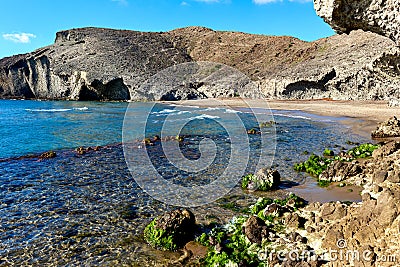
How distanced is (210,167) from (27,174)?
9789mm

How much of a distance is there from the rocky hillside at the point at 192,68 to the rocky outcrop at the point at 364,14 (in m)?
42.2

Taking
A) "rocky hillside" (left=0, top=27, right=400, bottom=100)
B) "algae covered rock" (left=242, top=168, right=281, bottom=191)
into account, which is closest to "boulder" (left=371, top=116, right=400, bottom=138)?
"algae covered rock" (left=242, top=168, right=281, bottom=191)

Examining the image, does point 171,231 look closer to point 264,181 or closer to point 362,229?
point 362,229

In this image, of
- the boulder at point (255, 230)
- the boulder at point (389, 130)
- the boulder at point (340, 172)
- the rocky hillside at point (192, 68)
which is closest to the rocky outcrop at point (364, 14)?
the boulder at point (340, 172)

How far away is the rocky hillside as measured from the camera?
61.2 m

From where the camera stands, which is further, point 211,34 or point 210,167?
point 211,34

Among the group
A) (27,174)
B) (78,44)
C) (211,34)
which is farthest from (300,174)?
(211,34)

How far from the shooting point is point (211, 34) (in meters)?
136

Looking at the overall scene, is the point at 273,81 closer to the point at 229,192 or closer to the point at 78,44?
the point at 229,192

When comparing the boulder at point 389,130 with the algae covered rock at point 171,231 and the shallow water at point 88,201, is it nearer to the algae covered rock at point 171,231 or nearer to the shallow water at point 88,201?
the shallow water at point 88,201

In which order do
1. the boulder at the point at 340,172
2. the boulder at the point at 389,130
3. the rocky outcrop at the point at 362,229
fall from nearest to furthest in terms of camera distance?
the rocky outcrop at the point at 362,229
the boulder at the point at 340,172
the boulder at the point at 389,130

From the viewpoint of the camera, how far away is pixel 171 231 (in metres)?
8.55

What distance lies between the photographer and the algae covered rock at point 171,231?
835 centimetres

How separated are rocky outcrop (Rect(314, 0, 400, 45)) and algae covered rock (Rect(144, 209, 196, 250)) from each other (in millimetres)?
9830
